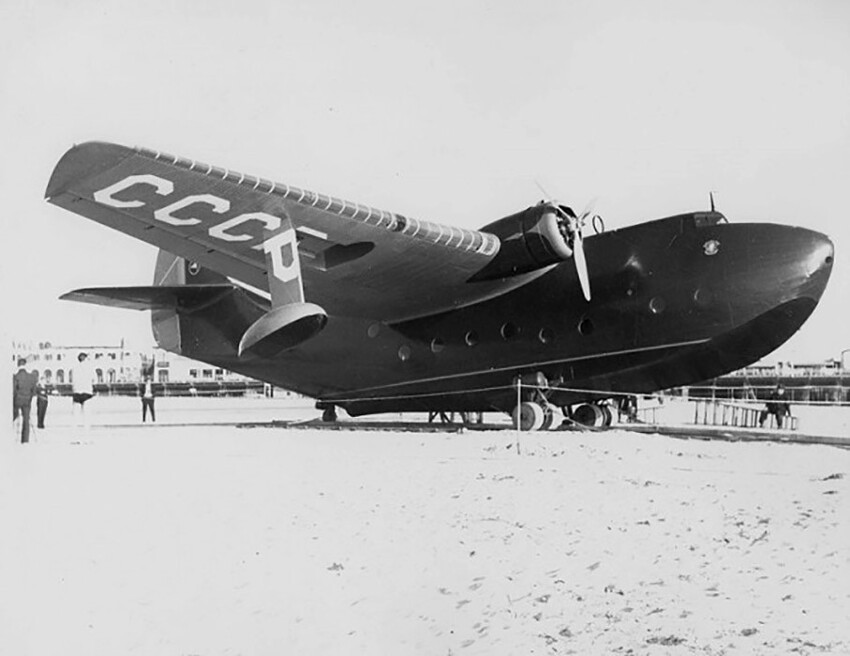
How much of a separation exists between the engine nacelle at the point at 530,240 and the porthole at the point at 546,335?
4.10 feet

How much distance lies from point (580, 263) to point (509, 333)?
1892 mm

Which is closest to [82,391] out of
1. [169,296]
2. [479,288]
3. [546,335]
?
[169,296]

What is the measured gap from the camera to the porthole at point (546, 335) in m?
12.6

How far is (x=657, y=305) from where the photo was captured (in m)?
11.8

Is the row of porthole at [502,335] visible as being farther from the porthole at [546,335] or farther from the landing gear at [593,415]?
the landing gear at [593,415]

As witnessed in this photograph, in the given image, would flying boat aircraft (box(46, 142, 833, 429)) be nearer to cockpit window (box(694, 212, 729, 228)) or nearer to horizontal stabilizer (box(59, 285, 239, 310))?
cockpit window (box(694, 212, 729, 228))

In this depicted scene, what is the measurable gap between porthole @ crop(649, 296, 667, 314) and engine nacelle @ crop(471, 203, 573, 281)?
1.50m

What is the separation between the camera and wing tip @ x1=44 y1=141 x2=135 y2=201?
6992 mm

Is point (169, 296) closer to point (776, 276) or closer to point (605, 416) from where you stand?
point (605, 416)

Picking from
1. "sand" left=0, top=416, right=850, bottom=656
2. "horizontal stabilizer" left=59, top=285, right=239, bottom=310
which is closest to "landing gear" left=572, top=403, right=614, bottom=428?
"sand" left=0, top=416, right=850, bottom=656

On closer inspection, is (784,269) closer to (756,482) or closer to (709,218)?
(709,218)

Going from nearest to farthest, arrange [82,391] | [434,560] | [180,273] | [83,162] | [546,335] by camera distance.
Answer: [434,560], [83,162], [546,335], [82,391], [180,273]

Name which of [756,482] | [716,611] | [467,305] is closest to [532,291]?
Result: [467,305]

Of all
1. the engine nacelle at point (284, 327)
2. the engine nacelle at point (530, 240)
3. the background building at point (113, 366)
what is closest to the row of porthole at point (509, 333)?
the engine nacelle at point (530, 240)
